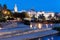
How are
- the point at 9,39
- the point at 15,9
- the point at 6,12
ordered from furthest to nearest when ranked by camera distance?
the point at 15,9, the point at 6,12, the point at 9,39

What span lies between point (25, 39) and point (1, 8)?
20.0 m

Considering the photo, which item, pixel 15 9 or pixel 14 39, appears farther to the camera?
pixel 15 9

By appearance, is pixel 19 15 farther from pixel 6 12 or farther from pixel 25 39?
pixel 25 39

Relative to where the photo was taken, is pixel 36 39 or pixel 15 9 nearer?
pixel 36 39

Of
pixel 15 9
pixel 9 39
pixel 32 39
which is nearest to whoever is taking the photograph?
pixel 9 39

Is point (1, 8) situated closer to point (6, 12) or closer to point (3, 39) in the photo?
point (6, 12)

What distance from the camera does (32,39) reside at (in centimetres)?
692

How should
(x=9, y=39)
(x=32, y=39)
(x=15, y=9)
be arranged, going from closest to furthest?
(x=9, y=39) → (x=32, y=39) → (x=15, y=9)

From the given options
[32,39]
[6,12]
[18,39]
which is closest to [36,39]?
[32,39]

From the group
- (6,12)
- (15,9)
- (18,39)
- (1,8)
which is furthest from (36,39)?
(15,9)

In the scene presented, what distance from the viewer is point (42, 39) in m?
7.09

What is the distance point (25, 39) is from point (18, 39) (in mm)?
199

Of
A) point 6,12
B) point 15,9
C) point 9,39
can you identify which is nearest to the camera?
point 9,39

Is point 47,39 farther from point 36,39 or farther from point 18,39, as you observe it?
point 18,39
